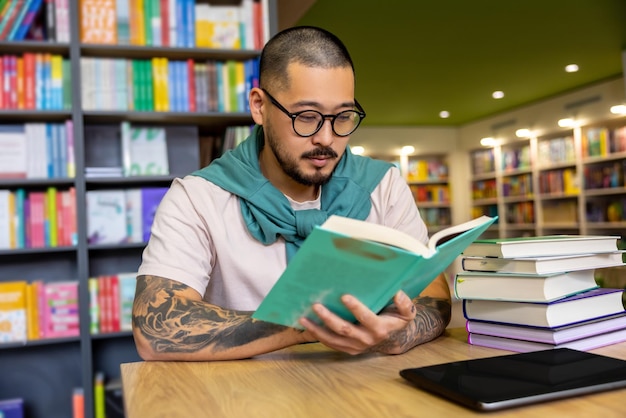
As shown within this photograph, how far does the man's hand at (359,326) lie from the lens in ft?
3.01

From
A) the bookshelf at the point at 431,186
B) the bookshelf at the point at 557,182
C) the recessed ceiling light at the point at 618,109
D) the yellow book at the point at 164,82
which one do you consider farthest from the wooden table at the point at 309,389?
the bookshelf at the point at 431,186

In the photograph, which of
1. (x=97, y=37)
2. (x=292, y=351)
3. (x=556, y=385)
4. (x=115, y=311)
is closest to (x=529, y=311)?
(x=556, y=385)

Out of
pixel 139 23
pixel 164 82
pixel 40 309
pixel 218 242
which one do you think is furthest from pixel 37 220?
pixel 218 242

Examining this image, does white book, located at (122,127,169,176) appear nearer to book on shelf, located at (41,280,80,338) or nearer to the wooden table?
book on shelf, located at (41,280,80,338)

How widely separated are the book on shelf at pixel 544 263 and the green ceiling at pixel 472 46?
3.51 meters

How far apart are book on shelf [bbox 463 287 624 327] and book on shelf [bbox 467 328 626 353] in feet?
0.11

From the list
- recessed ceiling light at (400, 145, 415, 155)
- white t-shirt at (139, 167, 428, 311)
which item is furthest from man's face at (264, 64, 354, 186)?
recessed ceiling light at (400, 145, 415, 155)

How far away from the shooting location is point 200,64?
292cm

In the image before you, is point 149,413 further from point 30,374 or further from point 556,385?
point 30,374

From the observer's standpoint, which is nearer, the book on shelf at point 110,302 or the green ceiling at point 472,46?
the book on shelf at point 110,302

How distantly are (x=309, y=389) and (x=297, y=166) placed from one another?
0.68m

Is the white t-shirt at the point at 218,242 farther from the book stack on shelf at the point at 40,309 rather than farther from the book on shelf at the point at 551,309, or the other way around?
the book stack on shelf at the point at 40,309

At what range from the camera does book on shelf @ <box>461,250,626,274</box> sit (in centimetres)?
105

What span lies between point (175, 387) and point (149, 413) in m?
0.12
